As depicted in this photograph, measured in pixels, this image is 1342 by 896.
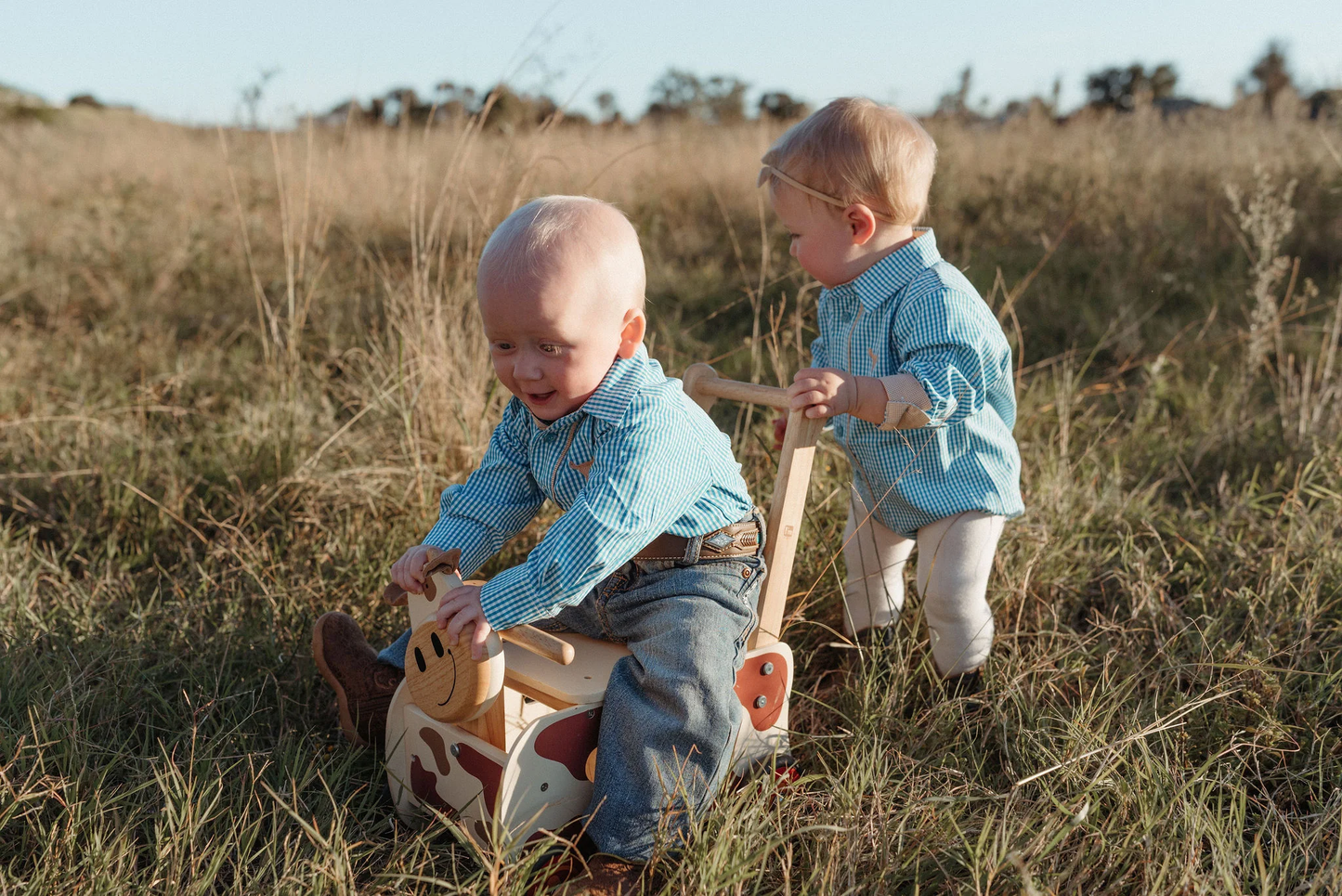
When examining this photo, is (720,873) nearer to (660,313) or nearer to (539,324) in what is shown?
(539,324)

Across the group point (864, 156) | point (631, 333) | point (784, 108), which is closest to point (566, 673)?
point (631, 333)

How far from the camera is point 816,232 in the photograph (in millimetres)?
2197

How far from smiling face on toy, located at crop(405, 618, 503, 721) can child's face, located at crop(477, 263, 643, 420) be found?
1.45ft

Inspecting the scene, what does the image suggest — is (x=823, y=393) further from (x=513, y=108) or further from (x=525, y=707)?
(x=513, y=108)

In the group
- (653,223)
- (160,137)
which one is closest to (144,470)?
(653,223)

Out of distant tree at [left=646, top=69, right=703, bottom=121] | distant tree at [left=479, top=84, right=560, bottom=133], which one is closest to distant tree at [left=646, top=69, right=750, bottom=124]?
distant tree at [left=646, top=69, right=703, bottom=121]

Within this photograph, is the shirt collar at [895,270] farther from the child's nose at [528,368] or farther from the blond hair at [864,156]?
the child's nose at [528,368]

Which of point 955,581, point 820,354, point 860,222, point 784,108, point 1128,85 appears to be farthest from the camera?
point 1128,85

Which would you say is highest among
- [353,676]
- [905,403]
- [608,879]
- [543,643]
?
[905,403]

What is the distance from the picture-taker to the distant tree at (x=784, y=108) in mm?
8664

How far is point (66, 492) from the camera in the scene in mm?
3098

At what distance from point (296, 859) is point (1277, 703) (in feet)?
6.60

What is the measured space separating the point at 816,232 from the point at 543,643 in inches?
42.0

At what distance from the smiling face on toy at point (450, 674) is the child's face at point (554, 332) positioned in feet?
1.45
